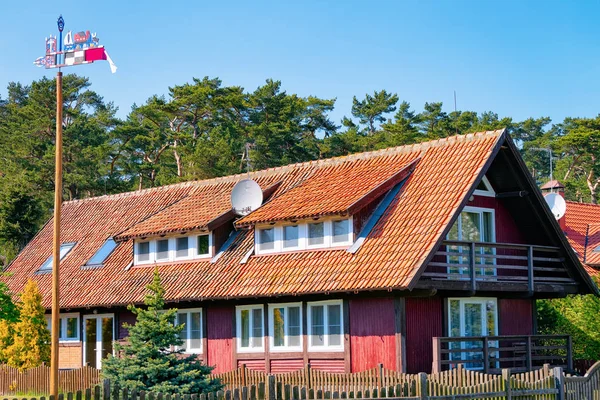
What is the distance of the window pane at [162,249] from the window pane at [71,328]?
171 inches

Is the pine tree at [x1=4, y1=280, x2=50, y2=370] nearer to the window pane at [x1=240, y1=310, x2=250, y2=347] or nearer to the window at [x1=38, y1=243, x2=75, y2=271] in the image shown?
the window at [x1=38, y1=243, x2=75, y2=271]

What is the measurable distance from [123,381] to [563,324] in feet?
58.3

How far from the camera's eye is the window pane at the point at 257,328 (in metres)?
29.3

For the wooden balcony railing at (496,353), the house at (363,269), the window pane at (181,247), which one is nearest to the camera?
the wooden balcony railing at (496,353)

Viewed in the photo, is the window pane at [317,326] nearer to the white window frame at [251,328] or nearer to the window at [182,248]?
the white window frame at [251,328]

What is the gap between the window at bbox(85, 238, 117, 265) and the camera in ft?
117

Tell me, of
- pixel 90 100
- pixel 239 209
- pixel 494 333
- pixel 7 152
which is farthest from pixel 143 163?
pixel 494 333

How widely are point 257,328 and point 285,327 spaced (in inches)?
44.4

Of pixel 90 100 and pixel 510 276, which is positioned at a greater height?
pixel 90 100

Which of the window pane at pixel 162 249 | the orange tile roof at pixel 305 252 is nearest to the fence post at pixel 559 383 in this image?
the orange tile roof at pixel 305 252

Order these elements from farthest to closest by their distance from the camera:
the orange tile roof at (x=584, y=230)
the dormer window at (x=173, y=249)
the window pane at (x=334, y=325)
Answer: the orange tile roof at (x=584, y=230) → the dormer window at (x=173, y=249) → the window pane at (x=334, y=325)

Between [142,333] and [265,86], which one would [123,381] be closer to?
[142,333]

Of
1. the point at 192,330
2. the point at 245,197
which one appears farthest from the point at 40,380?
the point at 245,197

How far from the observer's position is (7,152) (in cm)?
6669
